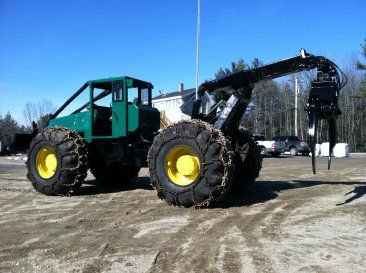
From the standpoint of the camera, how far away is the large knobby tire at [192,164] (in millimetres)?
7488

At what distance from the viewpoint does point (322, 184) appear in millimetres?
11250

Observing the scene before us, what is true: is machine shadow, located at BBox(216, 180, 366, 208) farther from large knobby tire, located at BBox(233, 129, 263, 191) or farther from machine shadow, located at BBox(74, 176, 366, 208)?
large knobby tire, located at BBox(233, 129, 263, 191)

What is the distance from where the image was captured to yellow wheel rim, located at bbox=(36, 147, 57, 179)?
1013 cm

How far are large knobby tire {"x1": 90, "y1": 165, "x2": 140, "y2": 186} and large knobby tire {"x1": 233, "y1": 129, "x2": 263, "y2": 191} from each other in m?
3.51

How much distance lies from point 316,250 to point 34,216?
190 inches

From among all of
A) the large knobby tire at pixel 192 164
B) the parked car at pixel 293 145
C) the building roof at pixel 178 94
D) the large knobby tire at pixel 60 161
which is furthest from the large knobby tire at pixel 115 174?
the building roof at pixel 178 94

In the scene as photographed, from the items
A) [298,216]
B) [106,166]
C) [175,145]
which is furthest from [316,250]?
[106,166]

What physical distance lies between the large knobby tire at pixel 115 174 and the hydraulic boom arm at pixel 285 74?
3456 mm

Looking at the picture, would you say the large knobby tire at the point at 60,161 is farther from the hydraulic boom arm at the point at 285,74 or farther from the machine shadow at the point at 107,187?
the hydraulic boom arm at the point at 285,74

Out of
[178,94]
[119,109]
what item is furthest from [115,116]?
[178,94]

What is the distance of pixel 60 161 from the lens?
31.1ft

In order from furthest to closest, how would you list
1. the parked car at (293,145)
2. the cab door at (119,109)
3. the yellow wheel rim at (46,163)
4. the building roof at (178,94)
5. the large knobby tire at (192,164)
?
the building roof at (178,94), the parked car at (293,145), the yellow wheel rim at (46,163), the cab door at (119,109), the large knobby tire at (192,164)

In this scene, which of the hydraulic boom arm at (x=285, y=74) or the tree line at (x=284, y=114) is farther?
the tree line at (x=284, y=114)

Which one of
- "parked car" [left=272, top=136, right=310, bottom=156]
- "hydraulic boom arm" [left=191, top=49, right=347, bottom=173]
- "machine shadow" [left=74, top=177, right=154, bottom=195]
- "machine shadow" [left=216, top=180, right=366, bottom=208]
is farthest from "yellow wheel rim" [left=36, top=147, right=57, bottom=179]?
"parked car" [left=272, top=136, right=310, bottom=156]
